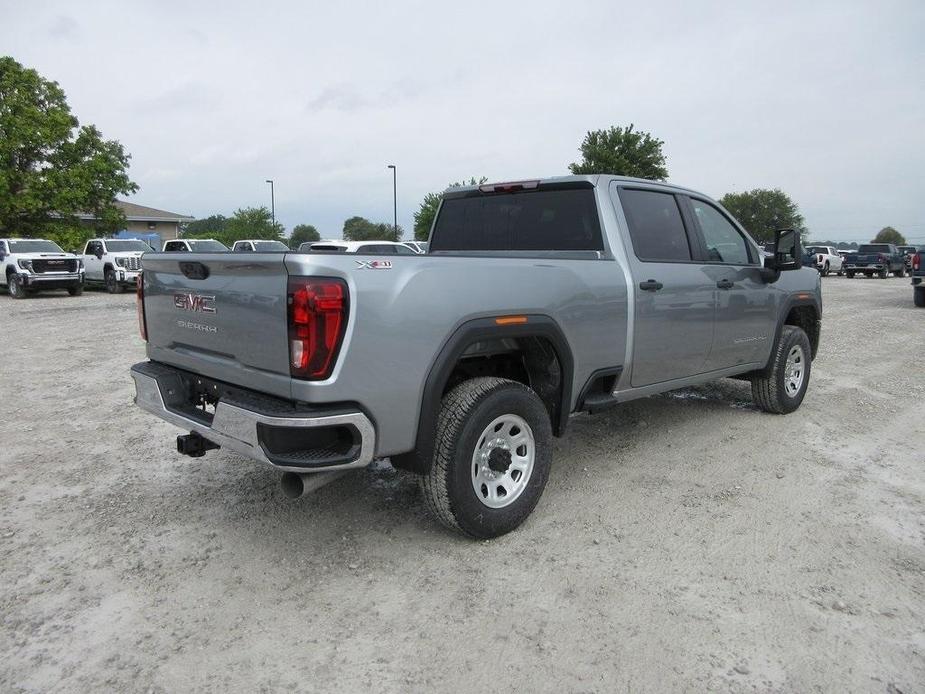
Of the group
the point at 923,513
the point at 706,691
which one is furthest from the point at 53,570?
the point at 923,513

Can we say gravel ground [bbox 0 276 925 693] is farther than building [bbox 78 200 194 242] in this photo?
No

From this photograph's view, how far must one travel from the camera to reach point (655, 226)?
467 centimetres

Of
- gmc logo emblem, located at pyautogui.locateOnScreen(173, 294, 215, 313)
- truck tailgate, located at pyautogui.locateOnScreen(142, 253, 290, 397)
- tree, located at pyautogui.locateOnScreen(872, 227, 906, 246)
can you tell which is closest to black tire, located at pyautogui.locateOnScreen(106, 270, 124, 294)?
truck tailgate, located at pyautogui.locateOnScreen(142, 253, 290, 397)

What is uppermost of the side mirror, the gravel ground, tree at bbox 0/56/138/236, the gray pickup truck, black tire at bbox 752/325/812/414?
tree at bbox 0/56/138/236

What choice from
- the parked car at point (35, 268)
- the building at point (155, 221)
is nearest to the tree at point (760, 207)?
the building at point (155, 221)

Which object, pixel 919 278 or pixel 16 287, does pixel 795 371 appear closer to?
pixel 919 278

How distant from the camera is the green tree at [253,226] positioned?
186 ft

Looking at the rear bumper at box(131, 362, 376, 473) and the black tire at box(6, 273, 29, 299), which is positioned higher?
the rear bumper at box(131, 362, 376, 473)

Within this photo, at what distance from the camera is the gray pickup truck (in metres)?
2.89

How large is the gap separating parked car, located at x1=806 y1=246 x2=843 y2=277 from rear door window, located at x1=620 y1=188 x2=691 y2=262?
3460cm

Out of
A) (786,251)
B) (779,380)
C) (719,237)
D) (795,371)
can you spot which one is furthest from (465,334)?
(795,371)

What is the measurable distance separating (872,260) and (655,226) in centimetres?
3380

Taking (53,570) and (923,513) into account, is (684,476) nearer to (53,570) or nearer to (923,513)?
(923,513)

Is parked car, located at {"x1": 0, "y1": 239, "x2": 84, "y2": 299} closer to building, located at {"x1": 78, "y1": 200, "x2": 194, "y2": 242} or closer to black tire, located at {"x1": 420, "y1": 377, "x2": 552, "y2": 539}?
black tire, located at {"x1": 420, "y1": 377, "x2": 552, "y2": 539}
